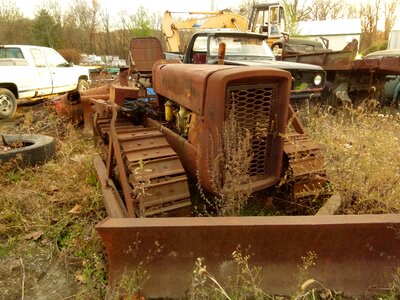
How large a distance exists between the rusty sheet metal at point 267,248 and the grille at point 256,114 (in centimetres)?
80

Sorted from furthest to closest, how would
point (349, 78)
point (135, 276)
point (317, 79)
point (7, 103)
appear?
point (7, 103), point (349, 78), point (317, 79), point (135, 276)

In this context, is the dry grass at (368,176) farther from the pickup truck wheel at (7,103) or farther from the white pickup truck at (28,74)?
the white pickup truck at (28,74)

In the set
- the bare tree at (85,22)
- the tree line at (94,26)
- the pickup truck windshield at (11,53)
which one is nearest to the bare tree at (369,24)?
the tree line at (94,26)

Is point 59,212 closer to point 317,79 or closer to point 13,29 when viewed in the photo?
point 317,79

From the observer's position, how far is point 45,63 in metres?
9.59

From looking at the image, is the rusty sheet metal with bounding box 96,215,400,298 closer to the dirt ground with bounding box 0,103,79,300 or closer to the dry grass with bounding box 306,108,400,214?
the dirt ground with bounding box 0,103,79,300

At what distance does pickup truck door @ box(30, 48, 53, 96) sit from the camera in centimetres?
921

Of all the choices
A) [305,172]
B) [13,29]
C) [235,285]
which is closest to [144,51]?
[305,172]

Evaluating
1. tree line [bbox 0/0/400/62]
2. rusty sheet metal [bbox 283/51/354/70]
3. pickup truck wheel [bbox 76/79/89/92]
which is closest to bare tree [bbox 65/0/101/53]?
tree line [bbox 0/0/400/62]

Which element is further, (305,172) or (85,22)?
(85,22)

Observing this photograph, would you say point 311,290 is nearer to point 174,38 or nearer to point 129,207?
point 129,207

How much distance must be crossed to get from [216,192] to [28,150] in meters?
2.87

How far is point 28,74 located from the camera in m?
8.90

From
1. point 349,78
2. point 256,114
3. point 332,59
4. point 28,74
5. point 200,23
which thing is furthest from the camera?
point 200,23
